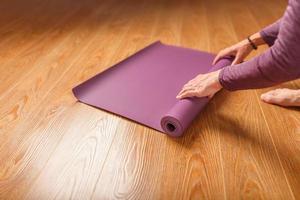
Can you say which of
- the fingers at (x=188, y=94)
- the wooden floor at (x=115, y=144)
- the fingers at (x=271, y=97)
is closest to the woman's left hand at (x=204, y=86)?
the fingers at (x=188, y=94)

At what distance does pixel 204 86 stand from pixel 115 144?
356 millimetres

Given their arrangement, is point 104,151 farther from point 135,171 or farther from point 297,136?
point 297,136

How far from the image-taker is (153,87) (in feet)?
4.02

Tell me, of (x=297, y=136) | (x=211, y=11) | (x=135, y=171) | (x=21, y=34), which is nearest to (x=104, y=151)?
(x=135, y=171)

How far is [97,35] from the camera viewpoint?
6.21 feet

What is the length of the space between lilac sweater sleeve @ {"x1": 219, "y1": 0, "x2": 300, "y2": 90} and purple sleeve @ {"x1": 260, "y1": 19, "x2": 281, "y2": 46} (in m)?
→ 0.39

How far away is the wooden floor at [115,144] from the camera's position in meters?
0.80

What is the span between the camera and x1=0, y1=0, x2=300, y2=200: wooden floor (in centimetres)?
80

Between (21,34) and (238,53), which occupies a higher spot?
(238,53)

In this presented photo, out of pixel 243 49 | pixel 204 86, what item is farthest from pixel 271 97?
pixel 204 86

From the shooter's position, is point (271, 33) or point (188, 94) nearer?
point (188, 94)

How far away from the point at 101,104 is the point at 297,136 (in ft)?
2.37

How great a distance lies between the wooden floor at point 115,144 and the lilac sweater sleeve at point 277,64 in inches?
8.8

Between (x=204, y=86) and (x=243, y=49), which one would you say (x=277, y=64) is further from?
(x=243, y=49)
